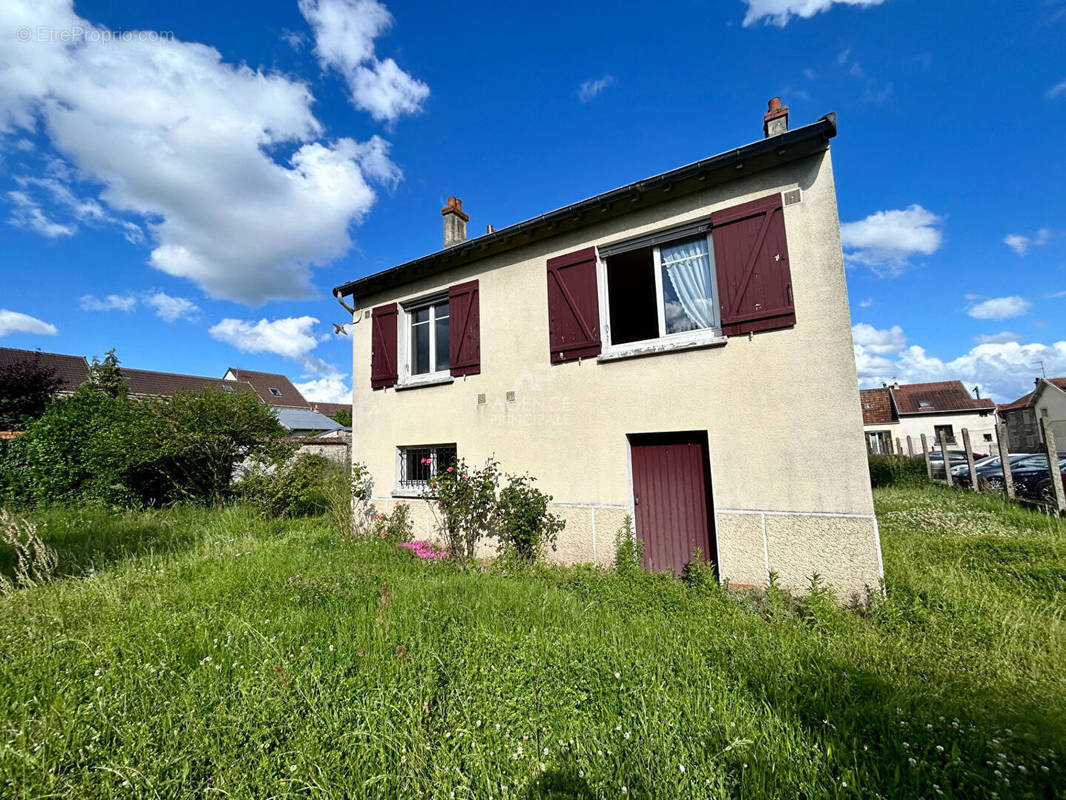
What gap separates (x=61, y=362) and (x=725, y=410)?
38.8 meters

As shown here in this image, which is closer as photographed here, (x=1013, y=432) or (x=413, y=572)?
(x=413, y=572)

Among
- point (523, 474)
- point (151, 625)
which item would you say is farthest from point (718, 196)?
point (151, 625)

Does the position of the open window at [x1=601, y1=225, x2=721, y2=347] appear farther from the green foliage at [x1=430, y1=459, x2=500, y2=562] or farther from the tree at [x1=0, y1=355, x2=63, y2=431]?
the tree at [x1=0, y1=355, x2=63, y2=431]

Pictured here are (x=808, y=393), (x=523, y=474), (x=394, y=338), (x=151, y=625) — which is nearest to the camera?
(x=151, y=625)

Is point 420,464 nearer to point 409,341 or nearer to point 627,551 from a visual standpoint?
point 409,341

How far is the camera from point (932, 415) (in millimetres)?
30297

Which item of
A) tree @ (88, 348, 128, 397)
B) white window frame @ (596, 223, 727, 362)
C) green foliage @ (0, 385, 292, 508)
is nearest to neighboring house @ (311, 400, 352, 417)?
tree @ (88, 348, 128, 397)

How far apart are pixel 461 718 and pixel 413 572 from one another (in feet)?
10.1

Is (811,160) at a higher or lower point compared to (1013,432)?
higher

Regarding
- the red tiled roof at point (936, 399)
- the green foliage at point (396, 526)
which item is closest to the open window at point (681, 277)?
the green foliage at point (396, 526)

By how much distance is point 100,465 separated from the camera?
911 cm

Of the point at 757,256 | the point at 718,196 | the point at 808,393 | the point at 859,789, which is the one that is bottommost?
the point at 859,789

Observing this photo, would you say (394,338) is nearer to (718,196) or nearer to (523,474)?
(523,474)

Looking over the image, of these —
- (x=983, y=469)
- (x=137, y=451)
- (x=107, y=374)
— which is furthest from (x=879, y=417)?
(x=107, y=374)
